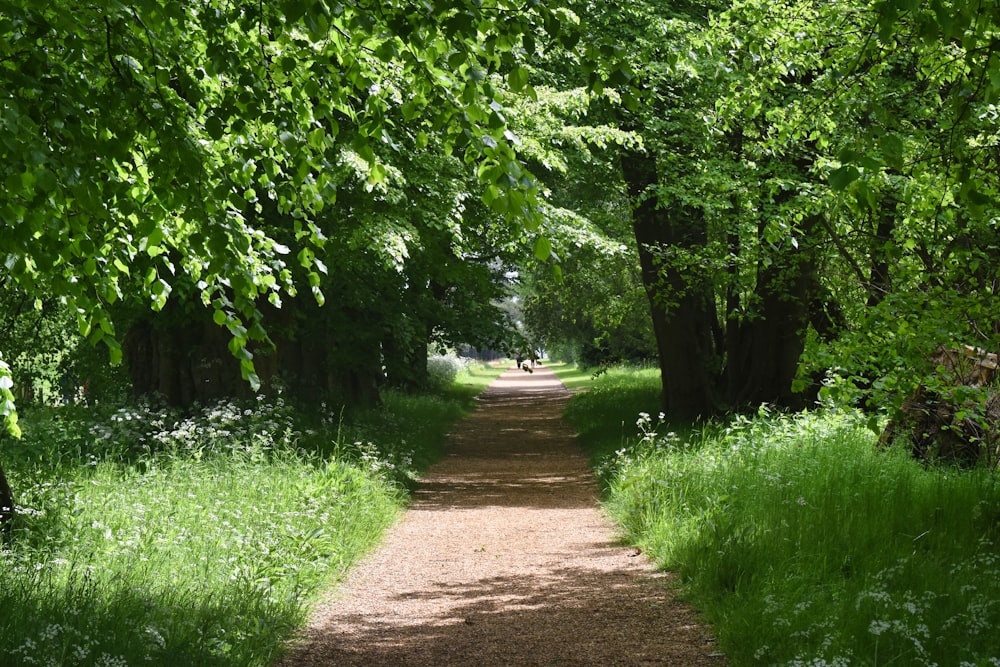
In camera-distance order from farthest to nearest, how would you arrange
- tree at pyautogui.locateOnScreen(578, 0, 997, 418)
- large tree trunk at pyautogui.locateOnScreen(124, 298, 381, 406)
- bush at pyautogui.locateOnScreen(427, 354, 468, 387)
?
bush at pyautogui.locateOnScreen(427, 354, 468, 387) < large tree trunk at pyautogui.locateOnScreen(124, 298, 381, 406) < tree at pyautogui.locateOnScreen(578, 0, 997, 418)

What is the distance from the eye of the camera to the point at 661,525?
9.26 meters

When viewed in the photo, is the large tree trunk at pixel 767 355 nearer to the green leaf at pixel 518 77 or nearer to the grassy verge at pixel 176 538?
the grassy verge at pixel 176 538

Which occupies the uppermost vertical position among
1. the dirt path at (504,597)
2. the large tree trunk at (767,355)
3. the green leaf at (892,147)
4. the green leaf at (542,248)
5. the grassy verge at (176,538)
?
the green leaf at (892,147)

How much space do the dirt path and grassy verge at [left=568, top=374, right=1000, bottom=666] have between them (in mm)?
323

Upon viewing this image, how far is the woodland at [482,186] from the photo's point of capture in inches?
155

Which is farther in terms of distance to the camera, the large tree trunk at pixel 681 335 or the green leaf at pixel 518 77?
the large tree trunk at pixel 681 335

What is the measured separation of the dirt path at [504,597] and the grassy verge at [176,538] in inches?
12.2

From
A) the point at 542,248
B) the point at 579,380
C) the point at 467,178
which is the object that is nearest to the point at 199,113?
the point at 542,248

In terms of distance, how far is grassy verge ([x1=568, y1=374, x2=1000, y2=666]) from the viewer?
17.6 ft

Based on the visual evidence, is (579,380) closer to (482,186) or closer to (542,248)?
(482,186)

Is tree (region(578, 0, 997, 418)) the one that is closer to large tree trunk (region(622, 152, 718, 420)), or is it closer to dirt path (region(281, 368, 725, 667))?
large tree trunk (region(622, 152, 718, 420))

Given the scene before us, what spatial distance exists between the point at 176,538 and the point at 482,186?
244 inches

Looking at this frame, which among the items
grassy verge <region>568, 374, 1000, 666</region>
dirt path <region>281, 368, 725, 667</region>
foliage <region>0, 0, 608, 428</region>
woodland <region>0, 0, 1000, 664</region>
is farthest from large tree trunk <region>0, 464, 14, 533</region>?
grassy verge <region>568, 374, 1000, 666</region>

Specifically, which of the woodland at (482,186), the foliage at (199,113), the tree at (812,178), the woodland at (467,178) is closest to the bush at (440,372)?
the woodland at (482,186)
